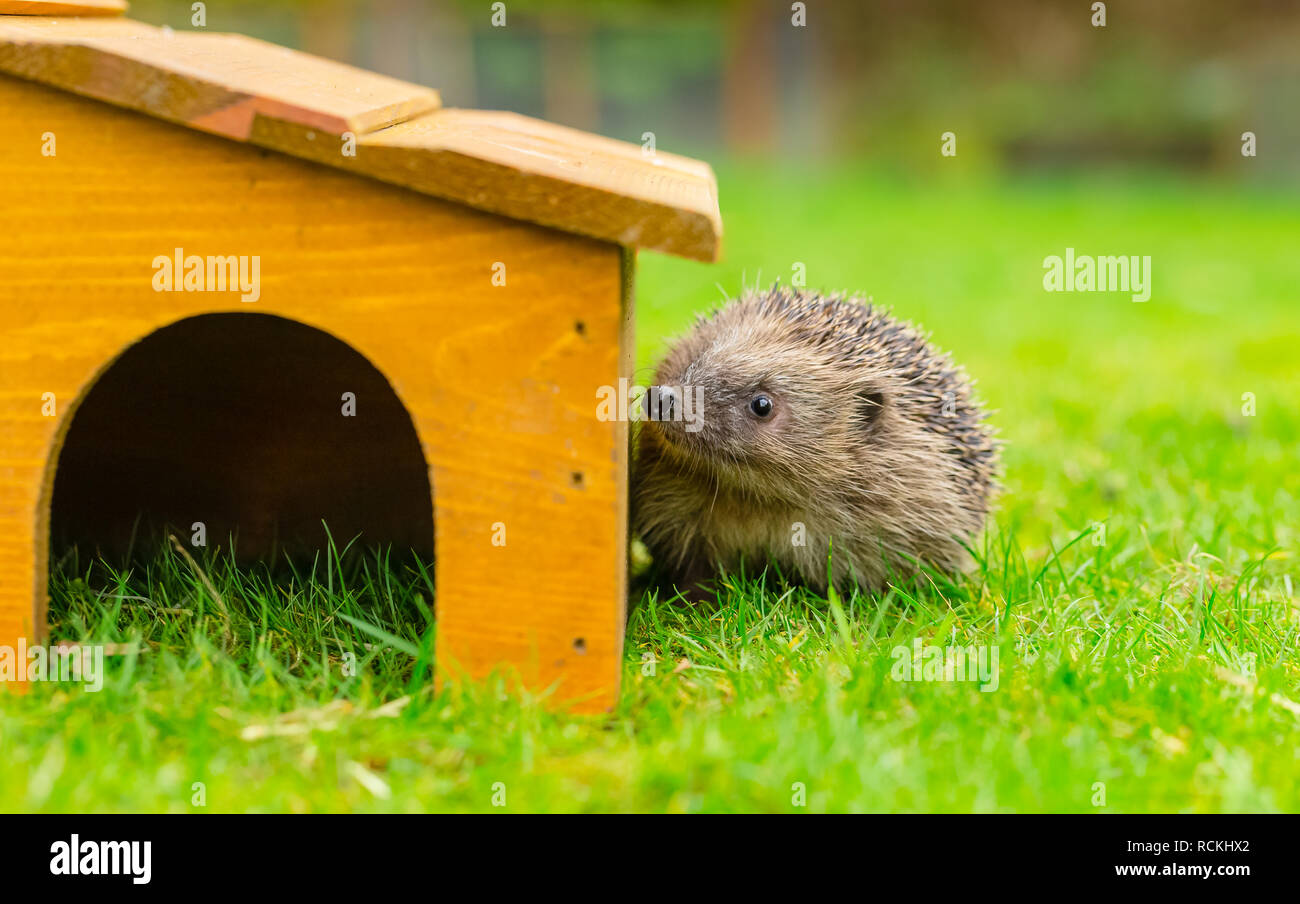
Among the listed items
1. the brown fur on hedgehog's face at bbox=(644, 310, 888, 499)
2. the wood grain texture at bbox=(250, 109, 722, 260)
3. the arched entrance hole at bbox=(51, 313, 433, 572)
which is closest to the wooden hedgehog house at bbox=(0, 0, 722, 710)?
the wood grain texture at bbox=(250, 109, 722, 260)

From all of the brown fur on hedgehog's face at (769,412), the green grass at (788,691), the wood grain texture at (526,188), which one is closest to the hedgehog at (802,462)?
the brown fur on hedgehog's face at (769,412)

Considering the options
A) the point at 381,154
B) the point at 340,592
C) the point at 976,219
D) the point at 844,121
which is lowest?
the point at 340,592

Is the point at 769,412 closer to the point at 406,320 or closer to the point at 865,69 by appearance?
the point at 406,320

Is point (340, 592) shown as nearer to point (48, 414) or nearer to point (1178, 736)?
point (48, 414)

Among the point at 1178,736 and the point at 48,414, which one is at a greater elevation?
the point at 48,414

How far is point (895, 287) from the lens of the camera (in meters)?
10.7

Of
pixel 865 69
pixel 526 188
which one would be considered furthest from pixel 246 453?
pixel 865 69

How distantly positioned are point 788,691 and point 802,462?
105cm

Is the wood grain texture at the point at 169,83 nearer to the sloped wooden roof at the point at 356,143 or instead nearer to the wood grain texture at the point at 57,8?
the sloped wooden roof at the point at 356,143

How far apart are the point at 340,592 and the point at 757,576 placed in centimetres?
132

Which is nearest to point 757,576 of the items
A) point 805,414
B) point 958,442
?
point 805,414

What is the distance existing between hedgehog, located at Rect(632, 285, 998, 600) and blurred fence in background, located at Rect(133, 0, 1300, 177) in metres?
15.3

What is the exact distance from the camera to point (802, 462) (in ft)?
13.8

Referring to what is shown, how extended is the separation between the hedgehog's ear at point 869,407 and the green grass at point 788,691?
1.83ft
